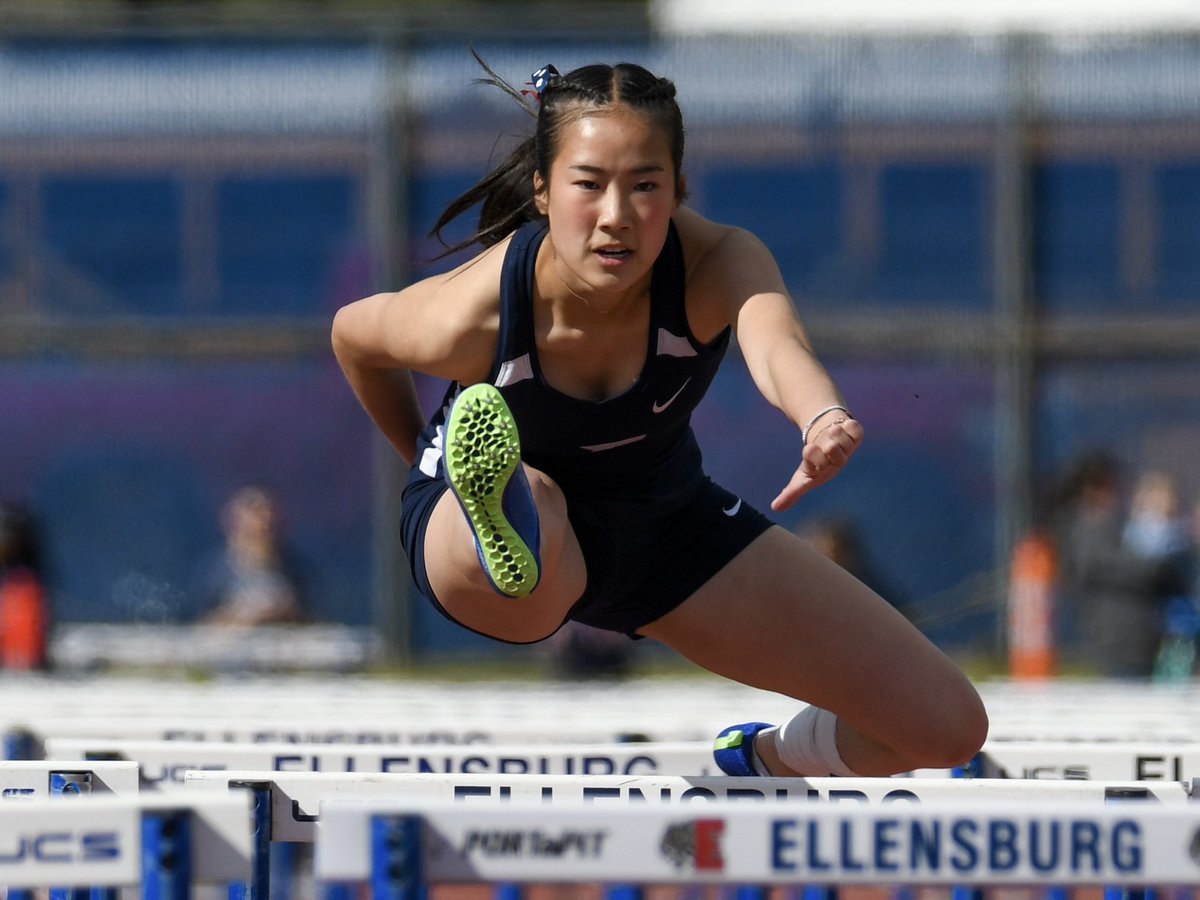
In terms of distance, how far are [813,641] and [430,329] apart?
1.01 metres

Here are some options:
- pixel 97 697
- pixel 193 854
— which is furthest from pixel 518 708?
pixel 193 854

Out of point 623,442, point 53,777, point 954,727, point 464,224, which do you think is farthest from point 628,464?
point 464,224

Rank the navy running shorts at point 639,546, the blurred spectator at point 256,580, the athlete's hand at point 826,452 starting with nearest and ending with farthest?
the athlete's hand at point 826,452 < the navy running shorts at point 639,546 < the blurred spectator at point 256,580

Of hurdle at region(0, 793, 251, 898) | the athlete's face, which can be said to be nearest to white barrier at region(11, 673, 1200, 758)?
the athlete's face

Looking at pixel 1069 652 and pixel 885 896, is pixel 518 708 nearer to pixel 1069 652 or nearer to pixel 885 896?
pixel 885 896

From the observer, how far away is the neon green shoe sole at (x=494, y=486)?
3340mm

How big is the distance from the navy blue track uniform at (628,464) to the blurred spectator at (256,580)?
7.06m

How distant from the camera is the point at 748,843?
2.57 meters

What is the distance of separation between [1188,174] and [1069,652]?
3.03 metres

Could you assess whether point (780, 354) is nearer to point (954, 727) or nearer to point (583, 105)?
point (583, 105)

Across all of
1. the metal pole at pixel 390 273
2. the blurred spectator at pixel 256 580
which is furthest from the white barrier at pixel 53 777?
the metal pole at pixel 390 273

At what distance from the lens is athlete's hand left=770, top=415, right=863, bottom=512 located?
2.95 metres

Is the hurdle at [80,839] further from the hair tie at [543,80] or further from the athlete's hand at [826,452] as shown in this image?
the hair tie at [543,80]

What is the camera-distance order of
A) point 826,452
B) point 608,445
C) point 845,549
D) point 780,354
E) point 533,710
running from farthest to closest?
point 845,549
point 533,710
point 608,445
point 780,354
point 826,452
